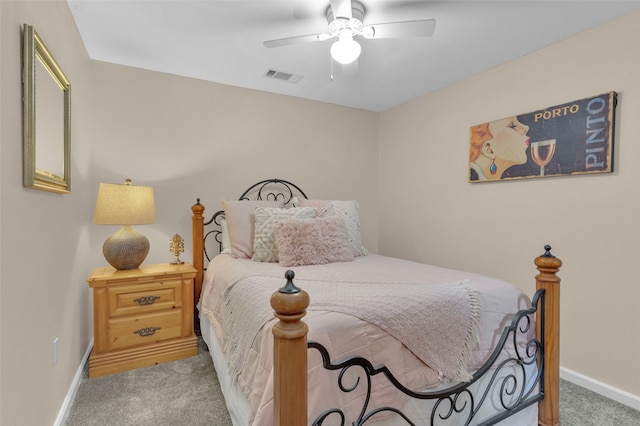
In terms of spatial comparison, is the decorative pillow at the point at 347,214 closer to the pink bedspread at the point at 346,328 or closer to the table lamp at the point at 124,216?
the pink bedspread at the point at 346,328

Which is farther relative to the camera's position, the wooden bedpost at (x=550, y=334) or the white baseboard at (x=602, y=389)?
the white baseboard at (x=602, y=389)

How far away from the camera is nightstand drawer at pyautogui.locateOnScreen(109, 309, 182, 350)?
222 centimetres

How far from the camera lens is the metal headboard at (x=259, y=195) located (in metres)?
3.09

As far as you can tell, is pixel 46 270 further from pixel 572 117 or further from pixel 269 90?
pixel 572 117

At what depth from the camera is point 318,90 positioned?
330cm

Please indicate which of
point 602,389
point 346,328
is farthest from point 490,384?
point 602,389

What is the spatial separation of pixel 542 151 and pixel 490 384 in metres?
1.79

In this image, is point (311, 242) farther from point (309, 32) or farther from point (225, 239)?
point (309, 32)

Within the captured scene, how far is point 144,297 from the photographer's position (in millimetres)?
2320

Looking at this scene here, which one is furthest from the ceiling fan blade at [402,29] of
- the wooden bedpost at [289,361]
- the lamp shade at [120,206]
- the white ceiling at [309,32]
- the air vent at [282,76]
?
the lamp shade at [120,206]

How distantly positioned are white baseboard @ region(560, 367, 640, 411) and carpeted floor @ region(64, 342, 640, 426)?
0.13 feet

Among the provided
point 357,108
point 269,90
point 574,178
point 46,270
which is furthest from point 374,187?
point 46,270

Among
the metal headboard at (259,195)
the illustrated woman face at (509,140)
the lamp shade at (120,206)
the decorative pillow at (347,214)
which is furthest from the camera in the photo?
the metal headboard at (259,195)

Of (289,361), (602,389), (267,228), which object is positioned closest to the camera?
(289,361)
